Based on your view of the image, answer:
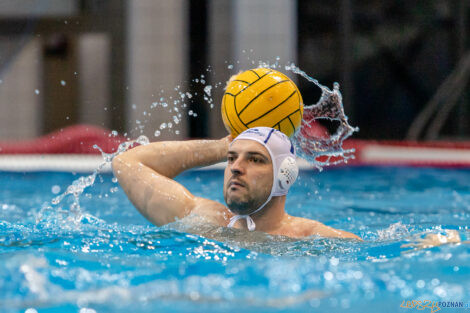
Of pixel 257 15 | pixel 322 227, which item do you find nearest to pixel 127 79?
pixel 257 15

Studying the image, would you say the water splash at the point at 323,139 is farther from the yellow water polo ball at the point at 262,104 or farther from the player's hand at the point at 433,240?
the player's hand at the point at 433,240

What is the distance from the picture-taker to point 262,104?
2852 mm

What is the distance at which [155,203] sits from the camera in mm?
2865

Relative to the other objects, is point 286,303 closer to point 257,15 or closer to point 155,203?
point 155,203

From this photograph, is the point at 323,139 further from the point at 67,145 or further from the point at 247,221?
the point at 67,145

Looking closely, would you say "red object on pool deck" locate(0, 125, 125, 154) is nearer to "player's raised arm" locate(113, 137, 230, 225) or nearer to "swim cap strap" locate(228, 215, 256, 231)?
"player's raised arm" locate(113, 137, 230, 225)

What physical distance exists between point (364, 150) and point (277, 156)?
4959 mm

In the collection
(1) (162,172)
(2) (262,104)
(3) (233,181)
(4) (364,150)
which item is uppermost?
(2) (262,104)

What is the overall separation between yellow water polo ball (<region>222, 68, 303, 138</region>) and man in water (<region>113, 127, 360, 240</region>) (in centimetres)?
14

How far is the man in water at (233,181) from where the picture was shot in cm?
260

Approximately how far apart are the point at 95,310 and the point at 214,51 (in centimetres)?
763

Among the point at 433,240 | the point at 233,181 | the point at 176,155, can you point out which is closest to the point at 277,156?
the point at 233,181

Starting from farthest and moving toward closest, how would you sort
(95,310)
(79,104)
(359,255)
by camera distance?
(79,104), (359,255), (95,310)

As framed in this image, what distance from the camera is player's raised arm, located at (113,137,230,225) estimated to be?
287 cm
